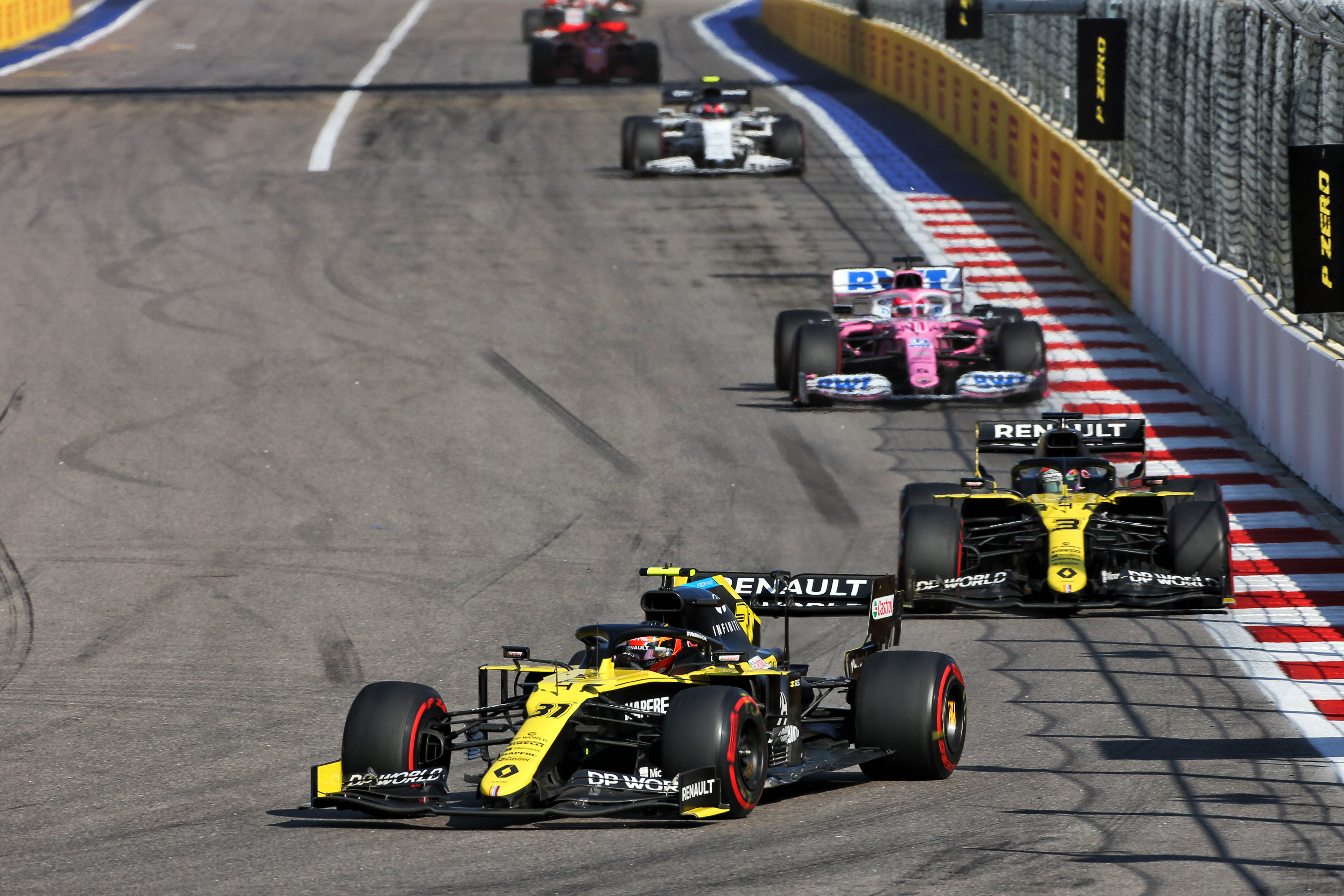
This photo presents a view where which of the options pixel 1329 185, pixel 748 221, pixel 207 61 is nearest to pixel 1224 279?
pixel 1329 185

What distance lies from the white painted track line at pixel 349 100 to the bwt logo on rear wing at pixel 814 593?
23.3 metres

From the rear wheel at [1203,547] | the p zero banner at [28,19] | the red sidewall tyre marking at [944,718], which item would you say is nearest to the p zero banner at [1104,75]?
the rear wheel at [1203,547]

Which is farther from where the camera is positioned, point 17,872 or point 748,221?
point 748,221

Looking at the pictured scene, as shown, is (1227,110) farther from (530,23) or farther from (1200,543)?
(530,23)

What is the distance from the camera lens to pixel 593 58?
42.3 metres

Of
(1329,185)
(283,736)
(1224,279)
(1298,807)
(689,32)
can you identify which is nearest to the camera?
(1298,807)

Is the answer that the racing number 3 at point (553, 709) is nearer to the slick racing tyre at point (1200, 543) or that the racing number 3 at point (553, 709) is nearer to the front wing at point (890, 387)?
the slick racing tyre at point (1200, 543)

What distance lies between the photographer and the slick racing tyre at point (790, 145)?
3181 centimetres

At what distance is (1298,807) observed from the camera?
9453 mm

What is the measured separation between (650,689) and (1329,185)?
6.61 meters

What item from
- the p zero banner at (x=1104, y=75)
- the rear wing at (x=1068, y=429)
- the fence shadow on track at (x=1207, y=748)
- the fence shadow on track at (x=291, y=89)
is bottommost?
the fence shadow on track at (x=1207, y=748)

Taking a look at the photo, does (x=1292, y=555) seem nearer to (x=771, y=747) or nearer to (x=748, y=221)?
Answer: (x=771, y=747)

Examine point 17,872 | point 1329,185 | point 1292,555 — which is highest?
point 1329,185

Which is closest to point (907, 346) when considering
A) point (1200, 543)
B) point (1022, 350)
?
point (1022, 350)
